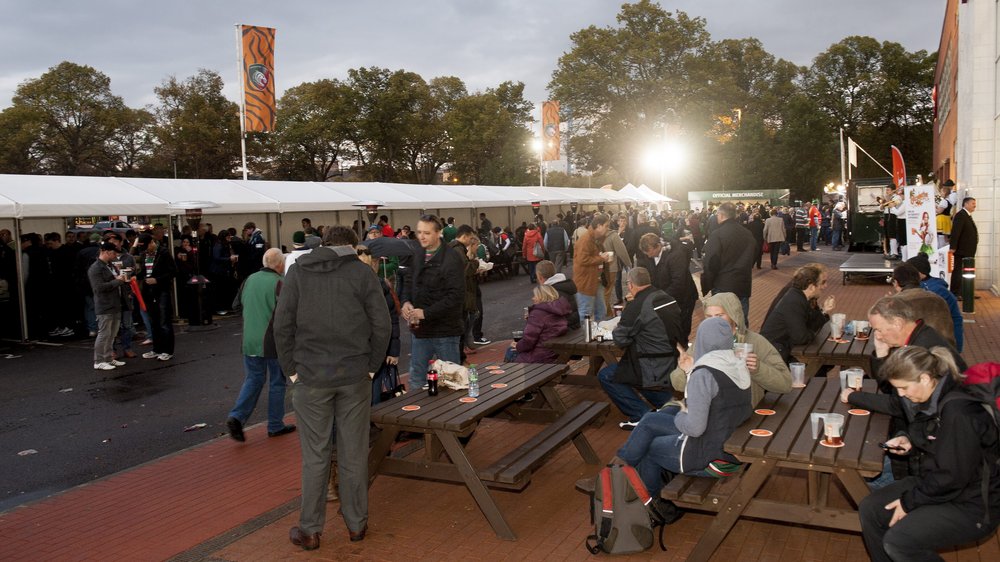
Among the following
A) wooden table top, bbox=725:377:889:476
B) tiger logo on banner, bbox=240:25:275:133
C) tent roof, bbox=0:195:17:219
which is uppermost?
tiger logo on banner, bbox=240:25:275:133

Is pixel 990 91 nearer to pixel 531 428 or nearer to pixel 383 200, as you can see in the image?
pixel 531 428

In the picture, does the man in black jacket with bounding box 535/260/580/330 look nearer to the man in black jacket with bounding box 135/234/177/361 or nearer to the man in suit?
the man in black jacket with bounding box 135/234/177/361

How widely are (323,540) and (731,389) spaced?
8.73 ft

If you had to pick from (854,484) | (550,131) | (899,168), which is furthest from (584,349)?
(550,131)

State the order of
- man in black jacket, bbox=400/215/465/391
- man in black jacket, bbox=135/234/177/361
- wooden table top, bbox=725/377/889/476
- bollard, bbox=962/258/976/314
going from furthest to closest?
bollard, bbox=962/258/976/314 < man in black jacket, bbox=135/234/177/361 < man in black jacket, bbox=400/215/465/391 < wooden table top, bbox=725/377/889/476

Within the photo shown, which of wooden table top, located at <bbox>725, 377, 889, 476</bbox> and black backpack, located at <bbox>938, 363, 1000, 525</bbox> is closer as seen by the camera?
black backpack, located at <bbox>938, 363, 1000, 525</bbox>

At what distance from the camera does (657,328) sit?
6348 mm

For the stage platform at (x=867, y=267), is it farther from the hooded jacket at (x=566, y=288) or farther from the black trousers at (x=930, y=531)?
the black trousers at (x=930, y=531)

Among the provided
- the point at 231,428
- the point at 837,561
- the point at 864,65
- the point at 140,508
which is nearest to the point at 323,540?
the point at 140,508

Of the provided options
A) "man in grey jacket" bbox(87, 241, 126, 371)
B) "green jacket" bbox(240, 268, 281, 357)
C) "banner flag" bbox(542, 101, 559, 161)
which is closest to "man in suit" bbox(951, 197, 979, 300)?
"green jacket" bbox(240, 268, 281, 357)

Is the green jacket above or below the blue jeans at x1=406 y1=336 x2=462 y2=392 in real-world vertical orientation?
above

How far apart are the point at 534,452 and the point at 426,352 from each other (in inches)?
88.3

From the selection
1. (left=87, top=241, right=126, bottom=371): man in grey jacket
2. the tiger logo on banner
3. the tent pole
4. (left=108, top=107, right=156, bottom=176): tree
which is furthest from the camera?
(left=108, top=107, right=156, bottom=176): tree

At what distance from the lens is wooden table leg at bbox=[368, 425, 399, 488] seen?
5023mm
